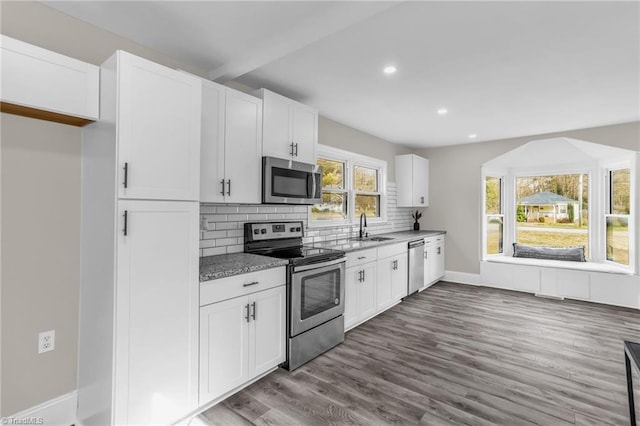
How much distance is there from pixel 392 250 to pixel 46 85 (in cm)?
371

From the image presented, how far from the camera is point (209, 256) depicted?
2.76m

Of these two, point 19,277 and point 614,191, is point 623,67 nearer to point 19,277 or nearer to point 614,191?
point 614,191

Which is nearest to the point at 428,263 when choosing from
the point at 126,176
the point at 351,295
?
the point at 351,295

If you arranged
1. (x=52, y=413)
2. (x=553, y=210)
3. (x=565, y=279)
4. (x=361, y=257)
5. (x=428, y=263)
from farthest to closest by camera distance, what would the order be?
(x=553, y=210)
(x=428, y=263)
(x=565, y=279)
(x=361, y=257)
(x=52, y=413)

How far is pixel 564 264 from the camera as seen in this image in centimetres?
495

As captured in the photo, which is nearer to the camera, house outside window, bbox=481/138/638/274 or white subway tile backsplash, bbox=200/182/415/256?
white subway tile backsplash, bbox=200/182/415/256

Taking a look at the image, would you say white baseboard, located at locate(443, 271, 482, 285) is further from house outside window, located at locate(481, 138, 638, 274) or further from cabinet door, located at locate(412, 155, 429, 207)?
cabinet door, located at locate(412, 155, 429, 207)

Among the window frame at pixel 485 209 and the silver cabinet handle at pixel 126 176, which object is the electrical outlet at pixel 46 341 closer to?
the silver cabinet handle at pixel 126 176

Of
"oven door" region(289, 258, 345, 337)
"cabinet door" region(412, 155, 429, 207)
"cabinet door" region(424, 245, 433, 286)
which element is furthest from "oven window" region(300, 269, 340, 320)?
"cabinet door" region(412, 155, 429, 207)

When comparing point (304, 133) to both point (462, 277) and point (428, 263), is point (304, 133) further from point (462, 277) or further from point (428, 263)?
point (462, 277)

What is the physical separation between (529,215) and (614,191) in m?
1.18

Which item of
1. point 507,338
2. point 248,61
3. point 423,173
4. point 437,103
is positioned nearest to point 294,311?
point 248,61

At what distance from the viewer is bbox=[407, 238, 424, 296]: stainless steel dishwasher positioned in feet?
15.3

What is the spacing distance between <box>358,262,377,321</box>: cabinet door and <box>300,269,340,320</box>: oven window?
57 cm
